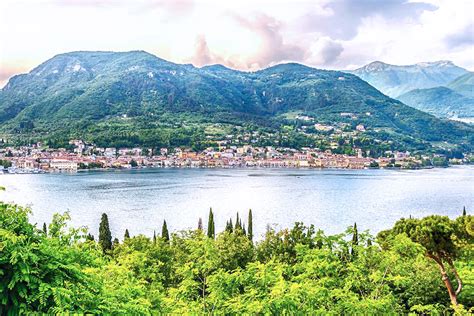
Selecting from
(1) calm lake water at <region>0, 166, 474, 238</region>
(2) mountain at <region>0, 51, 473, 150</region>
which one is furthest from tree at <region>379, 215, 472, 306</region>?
(2) mountain at <region>0, 51, 473, 150</region>

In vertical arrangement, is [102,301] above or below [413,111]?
below

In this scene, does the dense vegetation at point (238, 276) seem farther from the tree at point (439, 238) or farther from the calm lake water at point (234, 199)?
the calm lake water at point (234, 199)

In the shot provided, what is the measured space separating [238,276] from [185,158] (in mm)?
102235

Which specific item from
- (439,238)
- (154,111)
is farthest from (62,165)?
(439,238)

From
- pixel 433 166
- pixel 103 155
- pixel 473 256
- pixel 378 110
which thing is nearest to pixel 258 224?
pixel 473 256

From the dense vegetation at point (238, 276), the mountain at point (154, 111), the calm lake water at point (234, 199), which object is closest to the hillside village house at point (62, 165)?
the calm lake water at point (234, 199)

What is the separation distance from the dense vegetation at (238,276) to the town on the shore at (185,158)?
82.6m

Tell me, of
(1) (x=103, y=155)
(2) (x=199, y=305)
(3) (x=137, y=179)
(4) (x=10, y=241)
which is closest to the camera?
(4) (x=10, y=241)

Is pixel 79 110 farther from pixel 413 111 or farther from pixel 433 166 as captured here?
pixel 413 111

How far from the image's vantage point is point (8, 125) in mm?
140375

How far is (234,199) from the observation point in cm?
5912

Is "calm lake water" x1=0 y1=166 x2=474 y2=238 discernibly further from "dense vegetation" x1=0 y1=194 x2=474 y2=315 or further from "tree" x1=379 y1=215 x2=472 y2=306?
"tree" x1=379 y1=215 x2=472 y2=306

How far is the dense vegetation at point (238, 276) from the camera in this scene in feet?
16.2

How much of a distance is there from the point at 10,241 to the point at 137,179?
75297 mm
